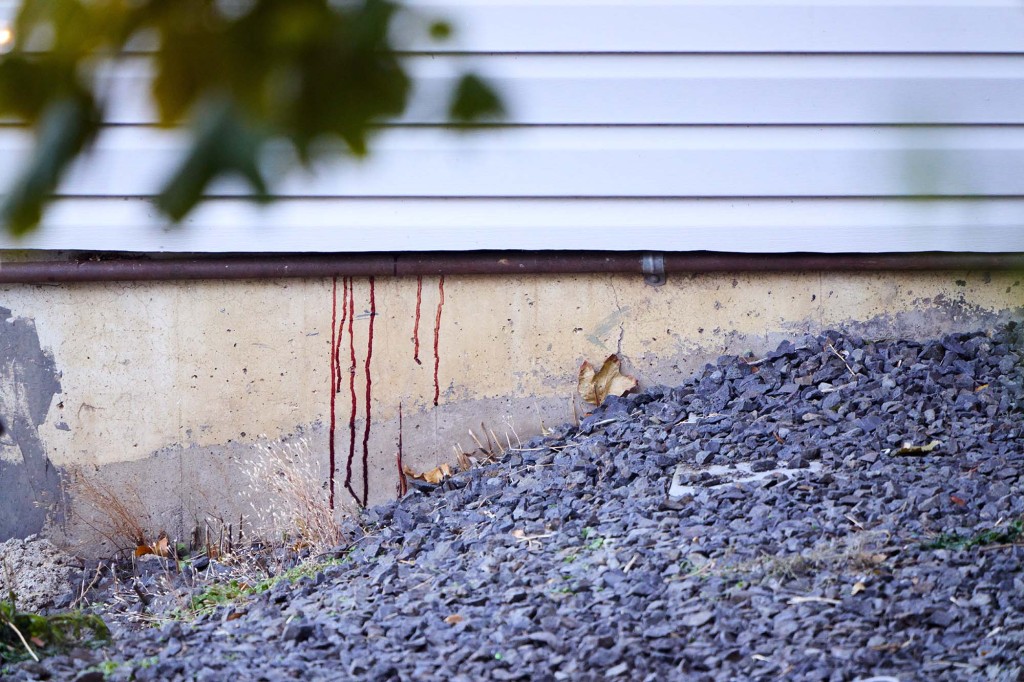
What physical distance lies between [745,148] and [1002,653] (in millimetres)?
2347

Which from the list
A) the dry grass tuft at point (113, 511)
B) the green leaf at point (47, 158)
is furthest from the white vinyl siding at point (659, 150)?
the green leaf at point (47, 158)

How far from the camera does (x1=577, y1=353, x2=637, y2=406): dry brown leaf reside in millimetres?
4242

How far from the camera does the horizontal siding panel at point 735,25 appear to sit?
3957 mm

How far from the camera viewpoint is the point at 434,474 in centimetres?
415

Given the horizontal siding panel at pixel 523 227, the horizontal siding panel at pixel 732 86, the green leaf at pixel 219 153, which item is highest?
the horizontal siding panel at pixel 732 86

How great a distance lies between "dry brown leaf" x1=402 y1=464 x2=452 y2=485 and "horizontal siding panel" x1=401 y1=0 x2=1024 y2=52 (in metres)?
1.73

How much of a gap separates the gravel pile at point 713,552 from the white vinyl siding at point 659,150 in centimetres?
62

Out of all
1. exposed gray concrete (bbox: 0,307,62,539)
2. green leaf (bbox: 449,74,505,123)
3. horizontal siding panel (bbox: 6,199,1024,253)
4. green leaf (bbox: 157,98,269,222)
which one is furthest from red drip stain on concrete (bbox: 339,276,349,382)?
green leaf (bbox: 157,98,269,222)

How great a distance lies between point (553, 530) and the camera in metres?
3.32

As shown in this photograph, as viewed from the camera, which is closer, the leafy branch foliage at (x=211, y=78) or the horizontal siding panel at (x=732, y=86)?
the leafy branch foliage at (x=211, y=78)

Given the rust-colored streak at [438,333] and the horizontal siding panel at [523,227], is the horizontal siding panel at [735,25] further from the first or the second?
the rust-colored streak at [438,333]

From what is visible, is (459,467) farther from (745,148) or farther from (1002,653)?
(1002,653)

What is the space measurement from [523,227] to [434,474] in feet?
3.61

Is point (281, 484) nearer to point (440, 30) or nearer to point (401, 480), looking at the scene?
point (401, 480)
